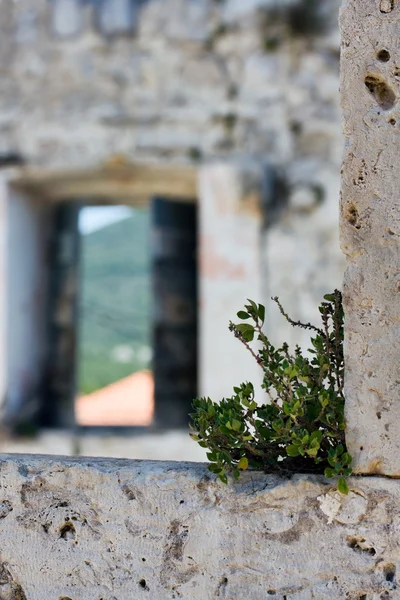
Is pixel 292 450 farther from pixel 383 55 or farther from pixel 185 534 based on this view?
pixel 383 55

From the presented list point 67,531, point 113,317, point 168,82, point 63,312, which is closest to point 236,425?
point 67,531

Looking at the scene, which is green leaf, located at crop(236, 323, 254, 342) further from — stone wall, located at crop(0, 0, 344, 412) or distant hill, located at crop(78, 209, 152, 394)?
distant hill, located at crop(78, 209, 152, 394)

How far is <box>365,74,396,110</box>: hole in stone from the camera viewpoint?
5.98 feet

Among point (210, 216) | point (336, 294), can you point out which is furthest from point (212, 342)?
point (336, 294)

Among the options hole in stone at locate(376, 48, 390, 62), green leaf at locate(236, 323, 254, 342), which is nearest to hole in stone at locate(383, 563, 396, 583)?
green leaf at locate(236, 323, 254, 342)

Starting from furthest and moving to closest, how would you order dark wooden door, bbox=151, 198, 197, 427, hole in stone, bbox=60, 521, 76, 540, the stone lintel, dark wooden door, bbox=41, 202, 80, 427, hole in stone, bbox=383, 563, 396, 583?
1. dark wooden door, bbox=41, 202, 80, 427
2. dark wooden door, bbox=151, 198, 197, 427
3. the stone lintel
4. hole in stone, bbox=60, 521, 76, 540
5. hole in stone, bbox=383, 563, 396, 583

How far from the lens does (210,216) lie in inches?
193

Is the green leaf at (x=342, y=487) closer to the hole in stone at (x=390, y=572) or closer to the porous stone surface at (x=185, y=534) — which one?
the porous stone surface at (x=185, y=534)

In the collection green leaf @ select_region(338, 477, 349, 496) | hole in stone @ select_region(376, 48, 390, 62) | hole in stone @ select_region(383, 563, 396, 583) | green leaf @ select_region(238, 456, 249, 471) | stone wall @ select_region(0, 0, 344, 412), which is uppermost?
stone wall @ select_region(0, 0, 344, 412)

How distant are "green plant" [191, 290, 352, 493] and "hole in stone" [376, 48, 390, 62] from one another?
1.91 ft

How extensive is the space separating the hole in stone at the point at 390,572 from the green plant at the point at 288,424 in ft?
0.63

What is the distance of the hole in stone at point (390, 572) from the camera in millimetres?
1747

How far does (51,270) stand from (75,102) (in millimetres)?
1256

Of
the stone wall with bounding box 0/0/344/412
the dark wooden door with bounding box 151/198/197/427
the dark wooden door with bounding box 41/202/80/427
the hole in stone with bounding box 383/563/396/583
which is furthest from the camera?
the dark wooden door with bounding box 41/202/80/427
